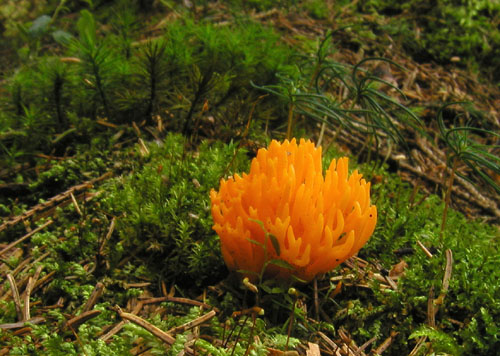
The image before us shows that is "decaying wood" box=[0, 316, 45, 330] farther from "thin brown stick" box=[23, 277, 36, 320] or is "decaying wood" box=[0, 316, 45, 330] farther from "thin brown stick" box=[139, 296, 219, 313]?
"thin brown stick" box=[139, 296, 219, 313]

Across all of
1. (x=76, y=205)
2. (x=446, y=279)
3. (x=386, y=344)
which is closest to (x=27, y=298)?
(x=76, y=205)

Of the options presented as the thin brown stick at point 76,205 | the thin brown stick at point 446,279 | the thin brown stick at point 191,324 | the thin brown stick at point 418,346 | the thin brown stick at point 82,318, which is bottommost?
the thin brown stick at point 76,205

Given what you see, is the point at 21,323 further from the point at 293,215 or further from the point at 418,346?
the point at 418,346

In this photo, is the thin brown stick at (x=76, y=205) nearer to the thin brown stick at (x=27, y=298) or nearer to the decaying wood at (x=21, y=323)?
the thin brown stick at (x=27, y=298)

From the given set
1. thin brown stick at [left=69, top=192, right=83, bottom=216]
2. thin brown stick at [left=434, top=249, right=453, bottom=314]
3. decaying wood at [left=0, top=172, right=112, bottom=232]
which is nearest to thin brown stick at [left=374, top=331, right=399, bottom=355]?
thin brown stick at [left=434, top=249, right=453, bottom=314]

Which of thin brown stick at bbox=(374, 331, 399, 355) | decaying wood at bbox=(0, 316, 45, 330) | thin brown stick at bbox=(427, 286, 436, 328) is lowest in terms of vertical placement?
decaying wood at bbox=(0, 316, 45, 330)

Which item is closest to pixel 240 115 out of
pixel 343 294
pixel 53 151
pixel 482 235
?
pixel 53 151

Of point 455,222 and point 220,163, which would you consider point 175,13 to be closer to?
point 220,163

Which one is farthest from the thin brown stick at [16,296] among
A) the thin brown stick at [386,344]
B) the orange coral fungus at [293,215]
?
the thin brown stick at [386,344]
